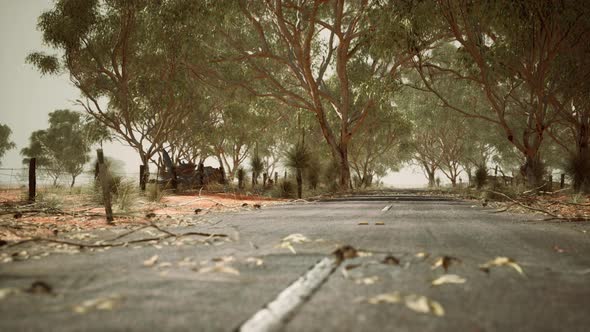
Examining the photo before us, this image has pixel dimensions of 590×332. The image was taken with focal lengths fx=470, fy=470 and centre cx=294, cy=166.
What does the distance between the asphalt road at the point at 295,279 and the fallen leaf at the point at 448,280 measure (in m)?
0.04

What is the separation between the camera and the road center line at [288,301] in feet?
7.03

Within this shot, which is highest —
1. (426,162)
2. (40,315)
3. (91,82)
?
(91,82)

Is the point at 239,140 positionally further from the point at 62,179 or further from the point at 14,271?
the point at 14,271

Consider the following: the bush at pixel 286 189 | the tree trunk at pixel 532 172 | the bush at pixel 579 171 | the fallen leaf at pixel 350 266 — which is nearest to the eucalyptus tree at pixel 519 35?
the tree trunk at pixel 532 172

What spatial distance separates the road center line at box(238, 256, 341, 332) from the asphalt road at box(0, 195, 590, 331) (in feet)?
0.13

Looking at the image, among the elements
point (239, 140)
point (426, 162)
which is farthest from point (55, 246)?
point (426, 162)

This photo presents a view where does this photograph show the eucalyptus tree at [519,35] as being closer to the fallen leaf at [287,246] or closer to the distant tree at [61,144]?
the fallen leaf at [287,246]

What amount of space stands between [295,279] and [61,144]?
49916 mm

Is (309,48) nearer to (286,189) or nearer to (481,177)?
(286,189)

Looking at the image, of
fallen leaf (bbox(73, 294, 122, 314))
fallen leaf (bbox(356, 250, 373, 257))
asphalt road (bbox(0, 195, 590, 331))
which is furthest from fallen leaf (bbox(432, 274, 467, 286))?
fallen leaf (bbox(73, 294, 122, 314))

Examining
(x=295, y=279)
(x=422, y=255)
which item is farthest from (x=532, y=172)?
(x=295, y=279)

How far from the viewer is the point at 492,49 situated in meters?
17.6

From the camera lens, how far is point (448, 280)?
301 cm

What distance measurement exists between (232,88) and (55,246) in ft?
64.9
